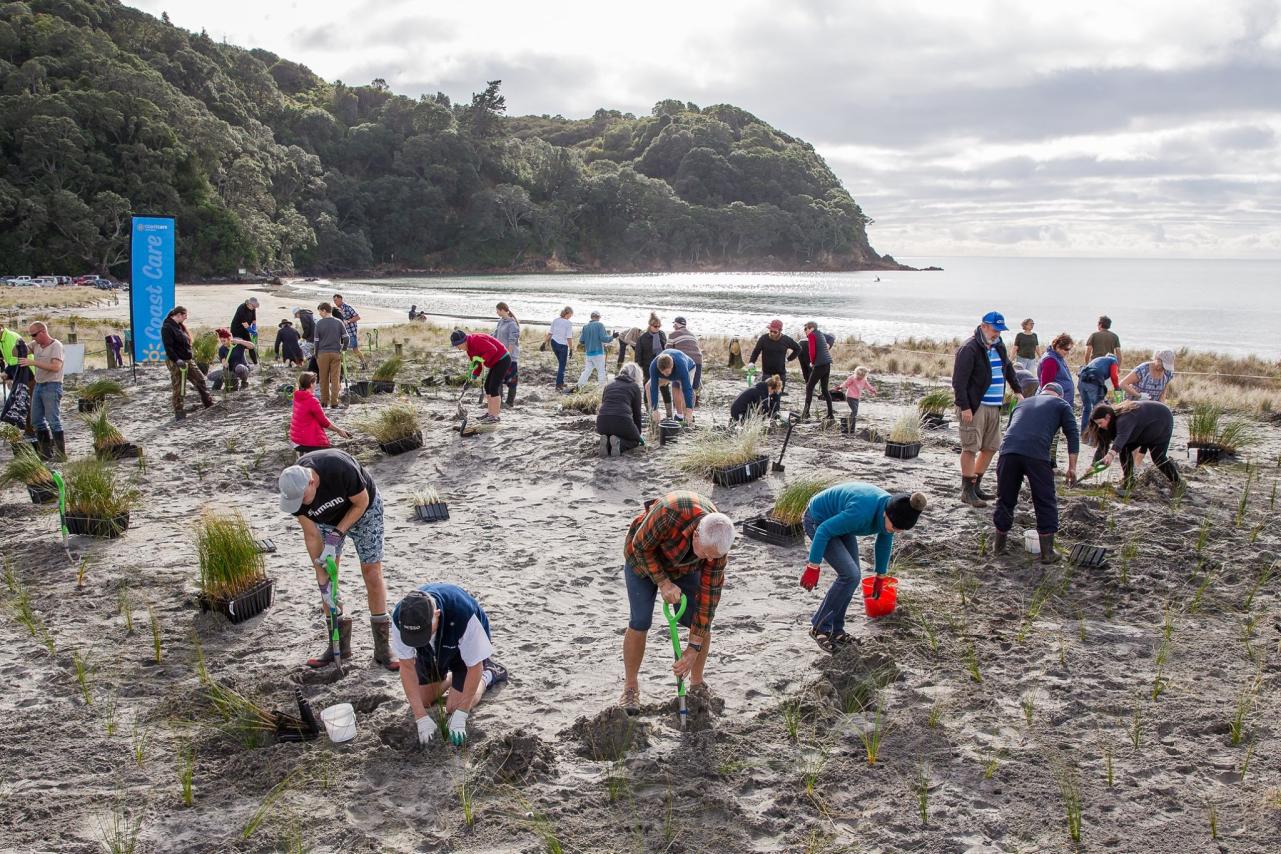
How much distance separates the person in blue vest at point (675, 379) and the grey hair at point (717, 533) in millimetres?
6685

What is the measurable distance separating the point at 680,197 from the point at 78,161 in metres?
88.1

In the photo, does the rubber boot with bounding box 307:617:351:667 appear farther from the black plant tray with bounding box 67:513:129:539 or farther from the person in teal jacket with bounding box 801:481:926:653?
the black plant tray with bounding box 67:513:129:539

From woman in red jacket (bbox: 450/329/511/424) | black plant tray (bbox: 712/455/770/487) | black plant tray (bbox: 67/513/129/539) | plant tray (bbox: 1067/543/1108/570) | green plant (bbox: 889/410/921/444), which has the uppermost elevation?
woman in red jacket (bbox: 450/329/511/424)

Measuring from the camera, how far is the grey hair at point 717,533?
3.91 meters

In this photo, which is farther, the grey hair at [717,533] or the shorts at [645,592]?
the shorts at [645,592]

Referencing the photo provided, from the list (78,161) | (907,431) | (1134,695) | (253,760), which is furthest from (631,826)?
(78,161)

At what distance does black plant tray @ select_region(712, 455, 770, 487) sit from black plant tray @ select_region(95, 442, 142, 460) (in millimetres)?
6703

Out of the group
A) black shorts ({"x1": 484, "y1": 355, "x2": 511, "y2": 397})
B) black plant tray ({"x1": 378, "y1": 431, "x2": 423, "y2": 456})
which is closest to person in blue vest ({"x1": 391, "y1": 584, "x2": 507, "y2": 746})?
black plant tray ({"x1": 378, "y1": 431, "x2": 423, "y2": 456})

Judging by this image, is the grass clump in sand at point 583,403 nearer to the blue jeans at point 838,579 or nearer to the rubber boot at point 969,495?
the rubber boot at point 969,495

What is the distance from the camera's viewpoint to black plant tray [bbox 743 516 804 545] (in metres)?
7.29

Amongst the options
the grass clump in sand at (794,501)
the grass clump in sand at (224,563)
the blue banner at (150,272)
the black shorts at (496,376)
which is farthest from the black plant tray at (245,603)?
the blue banner at (150,272)

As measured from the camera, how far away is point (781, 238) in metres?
134

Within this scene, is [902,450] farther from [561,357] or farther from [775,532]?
[561,357]

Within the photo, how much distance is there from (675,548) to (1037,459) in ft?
11.6
